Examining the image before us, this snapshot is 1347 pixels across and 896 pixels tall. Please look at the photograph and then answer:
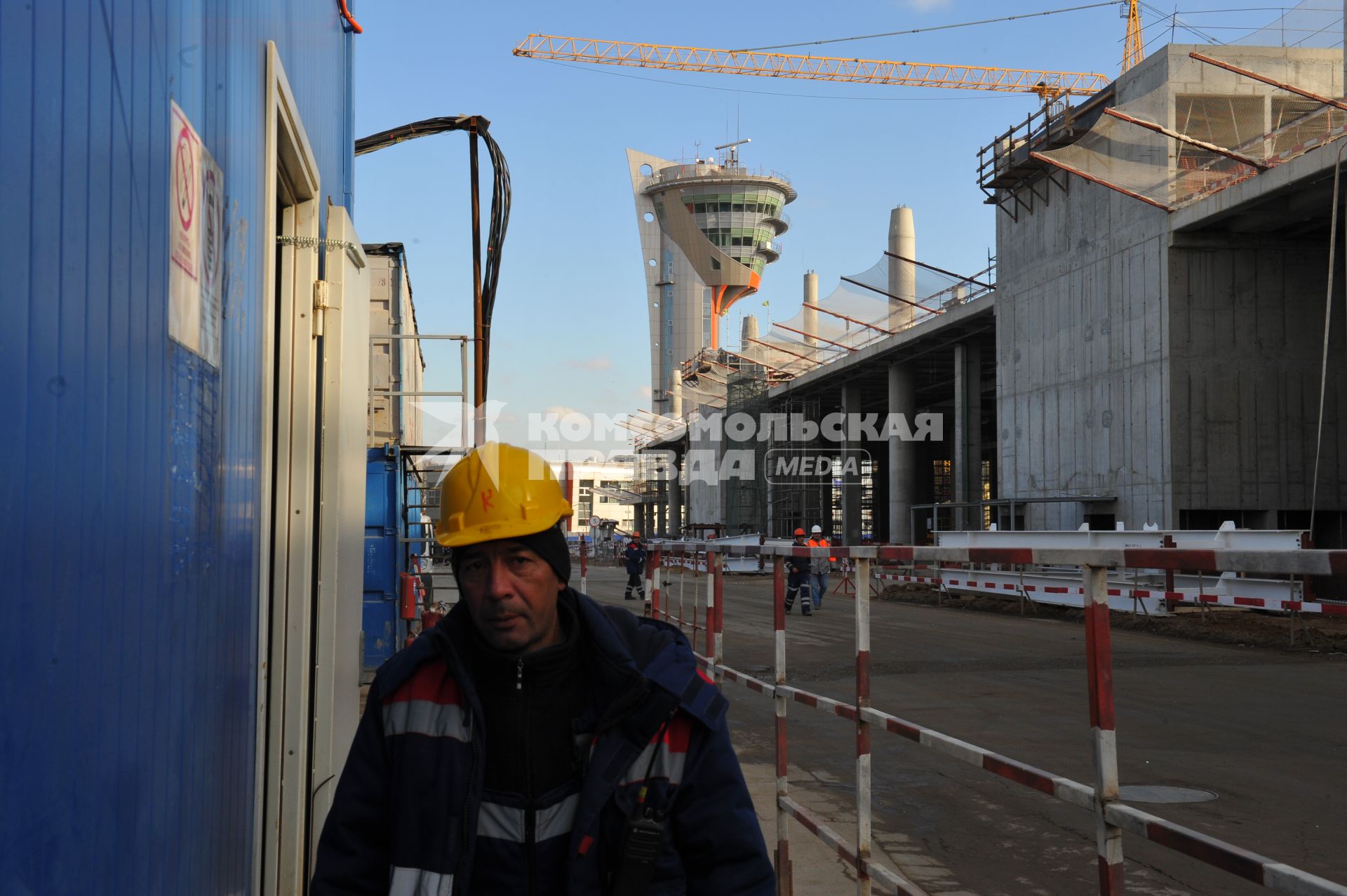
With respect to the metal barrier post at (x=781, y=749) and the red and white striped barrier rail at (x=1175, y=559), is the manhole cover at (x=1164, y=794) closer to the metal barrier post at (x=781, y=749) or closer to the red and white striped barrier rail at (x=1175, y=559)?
the metal barrier post at (x=781, y=749)

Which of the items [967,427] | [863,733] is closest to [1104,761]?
[863,733]

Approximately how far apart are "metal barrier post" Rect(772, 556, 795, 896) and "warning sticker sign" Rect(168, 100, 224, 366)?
3.40 metres

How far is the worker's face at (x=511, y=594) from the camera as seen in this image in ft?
8.05

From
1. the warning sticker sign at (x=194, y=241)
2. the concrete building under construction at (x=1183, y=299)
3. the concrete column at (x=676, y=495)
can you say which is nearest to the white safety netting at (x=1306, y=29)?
the concrete building under construction at (x=1183, y=299)

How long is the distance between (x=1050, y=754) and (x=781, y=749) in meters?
3.61

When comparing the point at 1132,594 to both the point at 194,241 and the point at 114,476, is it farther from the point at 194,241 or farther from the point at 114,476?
the point at 114,476

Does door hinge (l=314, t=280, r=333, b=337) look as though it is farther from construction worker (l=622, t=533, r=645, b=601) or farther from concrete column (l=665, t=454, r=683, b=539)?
concrete column (l=665, t=454, r=683, b=539)

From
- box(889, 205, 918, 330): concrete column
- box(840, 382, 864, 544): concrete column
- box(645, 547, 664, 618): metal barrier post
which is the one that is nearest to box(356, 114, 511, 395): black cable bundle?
box(645, 547, 664, 618): metal barrier post

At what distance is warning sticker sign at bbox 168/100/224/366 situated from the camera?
2613 mm

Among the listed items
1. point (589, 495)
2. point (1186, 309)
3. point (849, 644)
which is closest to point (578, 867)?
point (849, 644)

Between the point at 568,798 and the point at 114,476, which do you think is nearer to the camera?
the point at 114,476

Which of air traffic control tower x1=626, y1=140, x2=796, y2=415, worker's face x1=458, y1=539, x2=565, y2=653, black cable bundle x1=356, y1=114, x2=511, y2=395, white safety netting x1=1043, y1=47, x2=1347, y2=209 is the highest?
air traffic control tower x1=626, y1=140, x2=796, y2=415

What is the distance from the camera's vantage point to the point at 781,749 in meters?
6.09

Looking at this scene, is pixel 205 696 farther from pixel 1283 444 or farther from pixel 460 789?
pixel 1283 444
